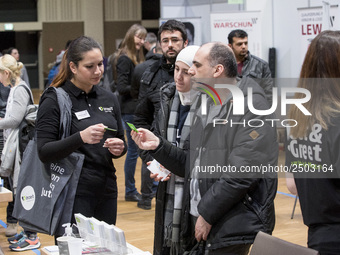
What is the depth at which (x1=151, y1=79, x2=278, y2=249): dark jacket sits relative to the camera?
2.50 m

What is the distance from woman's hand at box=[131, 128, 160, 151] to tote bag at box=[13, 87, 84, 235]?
38cm

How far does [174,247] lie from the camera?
2908 millimetres

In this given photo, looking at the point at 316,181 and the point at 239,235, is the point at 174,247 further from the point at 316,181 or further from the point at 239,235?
the point at 316,181

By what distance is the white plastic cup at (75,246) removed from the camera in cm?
242

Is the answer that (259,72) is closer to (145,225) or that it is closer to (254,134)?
(145,225)

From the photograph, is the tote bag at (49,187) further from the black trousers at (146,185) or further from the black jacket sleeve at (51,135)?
the black trousers at (146,185)

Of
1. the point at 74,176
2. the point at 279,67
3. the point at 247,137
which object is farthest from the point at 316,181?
the point at 279,67

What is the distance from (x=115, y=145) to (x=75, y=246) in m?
0.74

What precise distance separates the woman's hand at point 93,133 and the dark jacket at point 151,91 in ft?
4.56

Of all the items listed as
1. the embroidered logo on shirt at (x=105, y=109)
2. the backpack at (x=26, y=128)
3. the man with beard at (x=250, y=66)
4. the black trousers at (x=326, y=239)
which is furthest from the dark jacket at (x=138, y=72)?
the black trousers at (x=326, y=239)

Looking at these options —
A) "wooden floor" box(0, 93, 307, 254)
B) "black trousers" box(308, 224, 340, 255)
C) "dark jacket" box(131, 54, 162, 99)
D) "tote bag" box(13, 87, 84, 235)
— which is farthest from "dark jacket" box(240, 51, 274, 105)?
"black trousers" box(308, 224, 340, 255)

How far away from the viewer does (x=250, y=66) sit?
19.2 feet

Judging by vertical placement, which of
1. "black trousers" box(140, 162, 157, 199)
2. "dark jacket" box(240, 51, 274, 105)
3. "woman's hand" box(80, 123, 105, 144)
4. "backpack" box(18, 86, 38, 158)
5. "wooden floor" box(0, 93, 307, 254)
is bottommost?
"wooden floor" box(0, 93, 307, 254)

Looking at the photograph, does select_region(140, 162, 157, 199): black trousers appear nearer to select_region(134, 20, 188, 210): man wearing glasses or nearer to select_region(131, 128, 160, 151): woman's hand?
select_region(134, 20, 188, 210): man wearing glasses
